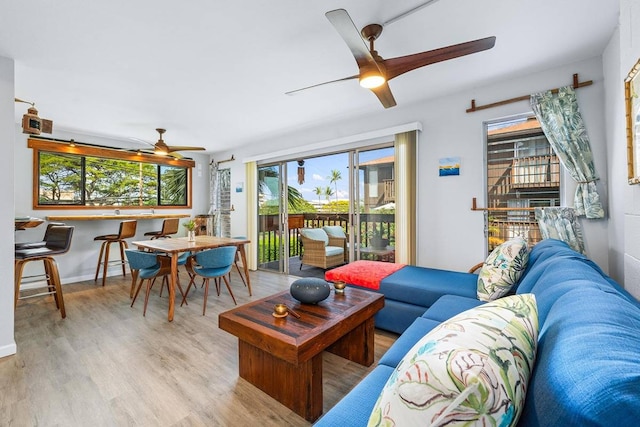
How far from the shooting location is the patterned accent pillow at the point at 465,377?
22.2 inches

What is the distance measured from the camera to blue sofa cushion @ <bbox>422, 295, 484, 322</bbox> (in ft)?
6.29

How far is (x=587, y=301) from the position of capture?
84 cm

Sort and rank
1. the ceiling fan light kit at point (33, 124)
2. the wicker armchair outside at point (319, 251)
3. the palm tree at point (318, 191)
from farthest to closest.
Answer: the palm tree at point (318, 191)
the wicker armchair outside at point (319, 251)
the ceiling fan light kit at point (33, 124)

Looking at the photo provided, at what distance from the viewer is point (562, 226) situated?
2.62m

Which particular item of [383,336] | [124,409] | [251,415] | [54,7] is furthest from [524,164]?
[54,7]

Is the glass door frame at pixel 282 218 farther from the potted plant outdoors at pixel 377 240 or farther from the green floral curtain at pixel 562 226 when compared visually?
the green floral curtain at pixel 562 226

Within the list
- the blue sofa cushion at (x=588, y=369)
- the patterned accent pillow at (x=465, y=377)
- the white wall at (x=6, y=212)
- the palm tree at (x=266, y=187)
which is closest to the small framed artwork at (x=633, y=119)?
the blue sofa cushion at (x=588, y=369)

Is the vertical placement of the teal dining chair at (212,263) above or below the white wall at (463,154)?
below

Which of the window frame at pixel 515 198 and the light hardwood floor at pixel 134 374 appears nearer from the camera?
the light hardwood floor at pixel 134 374


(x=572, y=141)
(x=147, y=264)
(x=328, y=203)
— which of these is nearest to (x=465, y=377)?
(x=572, y=141)

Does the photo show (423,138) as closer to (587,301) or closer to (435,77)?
(435,77)

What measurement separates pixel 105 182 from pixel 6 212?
305 centimetres

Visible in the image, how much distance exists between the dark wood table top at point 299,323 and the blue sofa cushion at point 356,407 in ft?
1.36

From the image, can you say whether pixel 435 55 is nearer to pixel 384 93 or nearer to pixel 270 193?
pixel 384 93
